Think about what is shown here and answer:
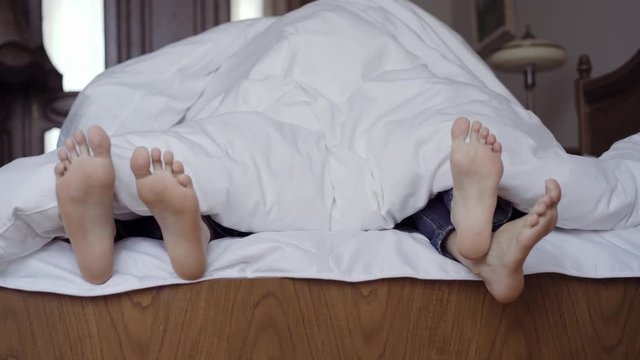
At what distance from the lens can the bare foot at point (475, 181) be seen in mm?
913

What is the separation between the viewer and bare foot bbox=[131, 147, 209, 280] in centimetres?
88

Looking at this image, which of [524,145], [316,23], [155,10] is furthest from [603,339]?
[155,10]

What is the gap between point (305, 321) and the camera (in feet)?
3.13

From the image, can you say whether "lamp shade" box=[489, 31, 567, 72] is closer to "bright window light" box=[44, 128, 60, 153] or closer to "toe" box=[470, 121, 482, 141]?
"bright window light" box=[44, 128, 60, 153]

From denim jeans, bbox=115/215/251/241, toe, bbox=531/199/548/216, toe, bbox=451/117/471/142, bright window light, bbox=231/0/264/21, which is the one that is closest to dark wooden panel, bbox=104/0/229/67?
bright window light, bbox=231/0/264/21

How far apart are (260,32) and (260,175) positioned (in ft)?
2.10

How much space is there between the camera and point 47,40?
259 centimetres

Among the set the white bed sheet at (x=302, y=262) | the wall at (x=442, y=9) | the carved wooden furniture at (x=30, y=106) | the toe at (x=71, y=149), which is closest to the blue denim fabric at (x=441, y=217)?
the white bed sheet at (x=302, y=262)

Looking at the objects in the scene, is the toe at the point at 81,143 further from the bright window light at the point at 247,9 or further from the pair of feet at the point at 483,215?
the bright window light at the point at 247,9

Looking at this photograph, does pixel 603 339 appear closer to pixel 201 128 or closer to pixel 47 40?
pixel 201 128

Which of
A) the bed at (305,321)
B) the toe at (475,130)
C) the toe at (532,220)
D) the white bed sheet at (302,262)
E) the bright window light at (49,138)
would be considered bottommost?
the bright window light at (49,138)

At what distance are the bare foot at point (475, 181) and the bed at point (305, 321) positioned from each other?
7 centimetres

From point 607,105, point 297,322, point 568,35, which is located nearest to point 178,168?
point 297,322

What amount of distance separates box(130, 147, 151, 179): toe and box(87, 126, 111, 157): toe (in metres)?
0.04
